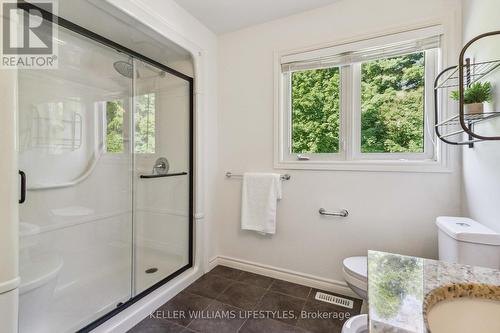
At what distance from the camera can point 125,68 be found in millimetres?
2027

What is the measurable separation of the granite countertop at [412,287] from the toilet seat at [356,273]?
709 mm

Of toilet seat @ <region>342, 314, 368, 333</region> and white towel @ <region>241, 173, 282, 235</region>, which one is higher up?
white towel @ <region>241, 173, 282, 235</region>

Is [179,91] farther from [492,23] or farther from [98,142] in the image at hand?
[492,23]

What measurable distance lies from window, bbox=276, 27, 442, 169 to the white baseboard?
91 centimetres

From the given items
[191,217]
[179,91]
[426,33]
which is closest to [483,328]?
[426,33]

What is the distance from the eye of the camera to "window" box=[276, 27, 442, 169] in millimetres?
1734

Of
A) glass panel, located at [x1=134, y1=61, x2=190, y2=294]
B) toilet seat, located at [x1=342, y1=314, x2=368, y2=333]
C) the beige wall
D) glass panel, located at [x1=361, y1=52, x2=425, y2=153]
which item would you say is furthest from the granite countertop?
glass panel, located at [x1=134, y1=61, x2=190, y2=294]

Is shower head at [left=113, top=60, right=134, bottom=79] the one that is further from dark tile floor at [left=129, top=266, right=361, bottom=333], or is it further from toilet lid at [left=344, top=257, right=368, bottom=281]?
toilet lid at [left=344, top=257, right=368, bottom=281]

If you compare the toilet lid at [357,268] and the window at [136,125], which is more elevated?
the window at [136,125]

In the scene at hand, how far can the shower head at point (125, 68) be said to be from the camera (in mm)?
1989

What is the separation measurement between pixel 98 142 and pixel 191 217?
100 cm

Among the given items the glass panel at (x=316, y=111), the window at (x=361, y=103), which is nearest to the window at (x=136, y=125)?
the window at (x=361, y=103)

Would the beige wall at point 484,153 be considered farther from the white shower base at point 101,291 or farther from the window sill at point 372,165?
the white shower base at point 101,291

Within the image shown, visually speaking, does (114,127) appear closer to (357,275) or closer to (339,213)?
(339,213)
